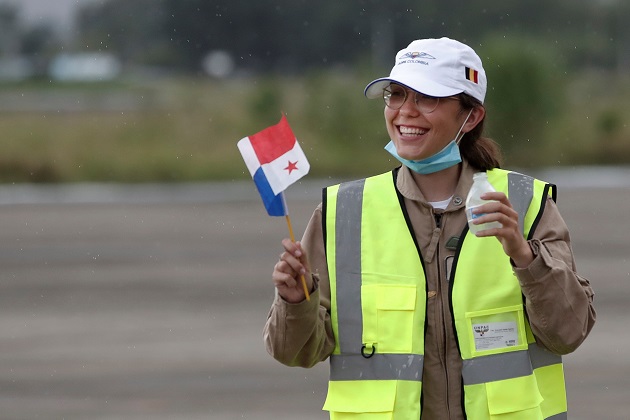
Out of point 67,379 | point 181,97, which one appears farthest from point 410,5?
point 67,379

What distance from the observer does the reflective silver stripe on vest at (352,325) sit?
3693 millimetres

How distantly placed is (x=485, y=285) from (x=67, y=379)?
6.35 m

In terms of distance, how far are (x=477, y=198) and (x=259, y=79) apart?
156 feet

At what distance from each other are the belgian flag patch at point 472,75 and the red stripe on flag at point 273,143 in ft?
1.74

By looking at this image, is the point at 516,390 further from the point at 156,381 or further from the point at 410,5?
the point at 410,5

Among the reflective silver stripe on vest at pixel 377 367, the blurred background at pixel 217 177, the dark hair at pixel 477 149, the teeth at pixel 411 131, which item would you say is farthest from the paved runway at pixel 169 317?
the teeth at pixel 411 131

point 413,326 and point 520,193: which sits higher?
point 520,193

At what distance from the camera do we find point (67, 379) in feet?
31.6

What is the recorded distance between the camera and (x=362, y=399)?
12.2 feet

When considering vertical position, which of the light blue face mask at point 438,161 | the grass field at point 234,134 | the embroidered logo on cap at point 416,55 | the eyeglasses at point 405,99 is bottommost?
the light blue face mask at point 438,161

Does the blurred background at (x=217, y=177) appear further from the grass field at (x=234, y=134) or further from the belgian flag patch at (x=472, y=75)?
the belgian flag patch at (x=472, y=75)

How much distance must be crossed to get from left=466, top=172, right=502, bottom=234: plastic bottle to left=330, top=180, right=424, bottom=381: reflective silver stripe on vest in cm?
35

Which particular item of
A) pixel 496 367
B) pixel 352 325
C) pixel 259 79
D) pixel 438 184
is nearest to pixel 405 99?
pixel 438 184

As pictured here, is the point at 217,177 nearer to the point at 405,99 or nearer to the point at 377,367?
the point at 405,99
